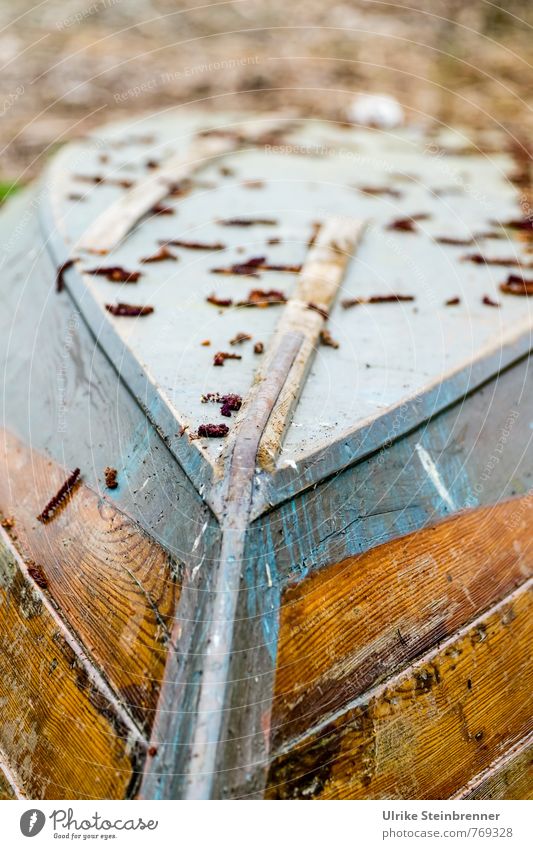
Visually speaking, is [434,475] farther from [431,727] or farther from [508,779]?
[508,779]

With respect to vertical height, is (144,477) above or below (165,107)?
below

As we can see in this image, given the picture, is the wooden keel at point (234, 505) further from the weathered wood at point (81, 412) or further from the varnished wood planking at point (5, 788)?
the varnished wood planking at point (5, 788)

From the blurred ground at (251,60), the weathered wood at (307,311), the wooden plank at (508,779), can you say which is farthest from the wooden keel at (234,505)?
the blurred ground at (251,60)

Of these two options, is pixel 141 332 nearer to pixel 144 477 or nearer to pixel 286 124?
pixel 144 477

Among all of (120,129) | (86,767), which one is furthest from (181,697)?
(120,129)

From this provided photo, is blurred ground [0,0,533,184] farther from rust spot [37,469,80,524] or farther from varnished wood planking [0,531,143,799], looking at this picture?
varnished wood planking [0,531,143,799]
